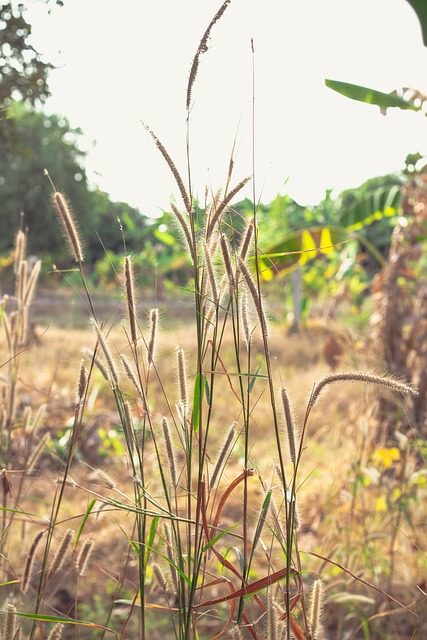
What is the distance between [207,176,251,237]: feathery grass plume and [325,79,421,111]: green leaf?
2.19 metres

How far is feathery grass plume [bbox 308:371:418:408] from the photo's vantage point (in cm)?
74

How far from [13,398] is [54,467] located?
271 centimetres

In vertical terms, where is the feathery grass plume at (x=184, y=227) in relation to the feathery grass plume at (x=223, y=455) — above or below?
above

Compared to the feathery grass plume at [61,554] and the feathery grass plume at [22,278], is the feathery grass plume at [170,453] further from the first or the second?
the feathery grass plume at [22,278]

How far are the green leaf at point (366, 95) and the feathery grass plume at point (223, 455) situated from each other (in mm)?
2312

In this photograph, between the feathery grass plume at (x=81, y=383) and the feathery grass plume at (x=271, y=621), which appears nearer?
the feathery grass plume at (x=271, y=621)

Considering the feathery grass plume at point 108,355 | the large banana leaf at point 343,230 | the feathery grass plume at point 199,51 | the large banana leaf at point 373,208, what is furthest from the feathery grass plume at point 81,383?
the large banana leaf at point 373,208

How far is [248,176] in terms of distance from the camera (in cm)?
87

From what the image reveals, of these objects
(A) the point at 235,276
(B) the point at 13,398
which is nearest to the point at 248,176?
(A) the point at 235,276

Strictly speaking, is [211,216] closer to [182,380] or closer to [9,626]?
[182,380]

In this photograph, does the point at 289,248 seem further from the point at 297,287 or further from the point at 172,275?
the point at 172,275

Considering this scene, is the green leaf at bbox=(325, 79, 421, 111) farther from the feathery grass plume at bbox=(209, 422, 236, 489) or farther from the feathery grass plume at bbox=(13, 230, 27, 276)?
the feathery grass plume at bbox=(209, 422, 236, 489)

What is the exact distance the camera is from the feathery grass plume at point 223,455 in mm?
827

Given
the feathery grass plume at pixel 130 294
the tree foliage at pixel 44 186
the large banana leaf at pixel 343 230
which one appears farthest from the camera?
the tree foliage at pixel 44 186
